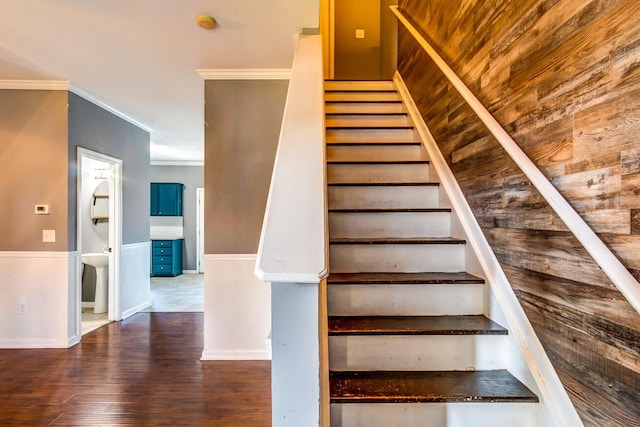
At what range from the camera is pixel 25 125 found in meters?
3.24

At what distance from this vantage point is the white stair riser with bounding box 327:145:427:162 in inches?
95.3

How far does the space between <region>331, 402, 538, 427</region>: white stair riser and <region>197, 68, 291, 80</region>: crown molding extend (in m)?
2.74

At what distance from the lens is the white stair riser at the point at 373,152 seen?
2.42m

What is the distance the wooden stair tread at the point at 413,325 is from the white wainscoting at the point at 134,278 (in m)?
3.67

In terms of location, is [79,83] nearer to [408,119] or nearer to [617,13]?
[408,119]

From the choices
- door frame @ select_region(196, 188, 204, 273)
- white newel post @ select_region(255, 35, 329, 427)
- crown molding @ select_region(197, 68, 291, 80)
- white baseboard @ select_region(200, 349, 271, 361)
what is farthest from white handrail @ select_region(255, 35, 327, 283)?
door frame @ select_region(196, 188, 204, 273)

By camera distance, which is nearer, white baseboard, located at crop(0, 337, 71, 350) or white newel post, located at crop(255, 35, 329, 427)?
white newel post, located at crop(255, 35, 329, 427)

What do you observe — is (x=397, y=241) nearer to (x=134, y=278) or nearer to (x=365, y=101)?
(x=365, y=101)

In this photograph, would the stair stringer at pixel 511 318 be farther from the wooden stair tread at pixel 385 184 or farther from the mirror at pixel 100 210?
the mirror at pixel 100 210

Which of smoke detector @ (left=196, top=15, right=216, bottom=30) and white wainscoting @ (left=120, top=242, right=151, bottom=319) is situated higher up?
smoke detector @ (left=196, top=15, right=216, bottom=30)

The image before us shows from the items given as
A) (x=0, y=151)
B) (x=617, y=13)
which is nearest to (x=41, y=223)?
(x=0, y=151)

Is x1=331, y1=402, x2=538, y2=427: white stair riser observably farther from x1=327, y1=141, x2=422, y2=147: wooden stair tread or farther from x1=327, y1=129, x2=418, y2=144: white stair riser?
x1=327, y1=129, x2=418, y2=144: white stair riser

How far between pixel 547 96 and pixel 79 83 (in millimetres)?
3882

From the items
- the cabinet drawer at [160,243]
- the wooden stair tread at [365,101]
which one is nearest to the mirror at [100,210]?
the cabinet drawer at [160,243]
